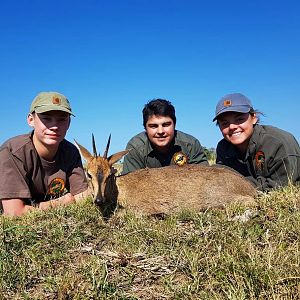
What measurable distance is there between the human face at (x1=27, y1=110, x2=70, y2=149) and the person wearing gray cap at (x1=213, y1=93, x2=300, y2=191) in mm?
2934

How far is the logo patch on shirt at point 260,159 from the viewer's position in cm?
659

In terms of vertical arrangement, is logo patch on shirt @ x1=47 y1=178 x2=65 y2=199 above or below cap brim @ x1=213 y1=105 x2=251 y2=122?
below

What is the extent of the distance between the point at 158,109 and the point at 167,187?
2.04m

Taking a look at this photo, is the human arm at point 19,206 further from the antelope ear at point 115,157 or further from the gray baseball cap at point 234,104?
the gray baseball cap at point 234,104

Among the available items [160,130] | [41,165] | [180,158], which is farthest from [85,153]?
[180,158]

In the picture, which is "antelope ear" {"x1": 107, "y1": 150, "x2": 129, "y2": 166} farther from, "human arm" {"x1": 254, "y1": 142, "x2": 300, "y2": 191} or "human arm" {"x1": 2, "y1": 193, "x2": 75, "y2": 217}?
"human arm" {"x1": 254, "y1": 142, "x2": 300, "y2": 191}

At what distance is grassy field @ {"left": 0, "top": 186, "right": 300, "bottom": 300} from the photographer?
2.81m

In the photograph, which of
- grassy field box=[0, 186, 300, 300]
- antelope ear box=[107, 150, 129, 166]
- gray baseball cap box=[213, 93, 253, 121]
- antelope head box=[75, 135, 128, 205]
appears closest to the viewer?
grassy field box=[0, 186, 300, 300]

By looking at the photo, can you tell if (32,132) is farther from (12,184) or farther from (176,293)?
(176,293)

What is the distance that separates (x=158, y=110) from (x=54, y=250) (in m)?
4.47

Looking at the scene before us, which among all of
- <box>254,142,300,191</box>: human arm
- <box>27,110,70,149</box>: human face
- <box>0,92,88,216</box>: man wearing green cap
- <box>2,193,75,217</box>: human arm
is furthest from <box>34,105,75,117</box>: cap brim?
<box>254,142,300,191</box>: human arm

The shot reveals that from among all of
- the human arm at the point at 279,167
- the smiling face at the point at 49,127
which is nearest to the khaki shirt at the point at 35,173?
the smiling face at the point at 49,127

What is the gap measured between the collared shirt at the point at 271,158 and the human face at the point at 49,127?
358 centimetres

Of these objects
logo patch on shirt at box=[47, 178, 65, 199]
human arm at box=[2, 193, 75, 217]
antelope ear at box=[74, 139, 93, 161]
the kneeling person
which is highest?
the kneeling person
